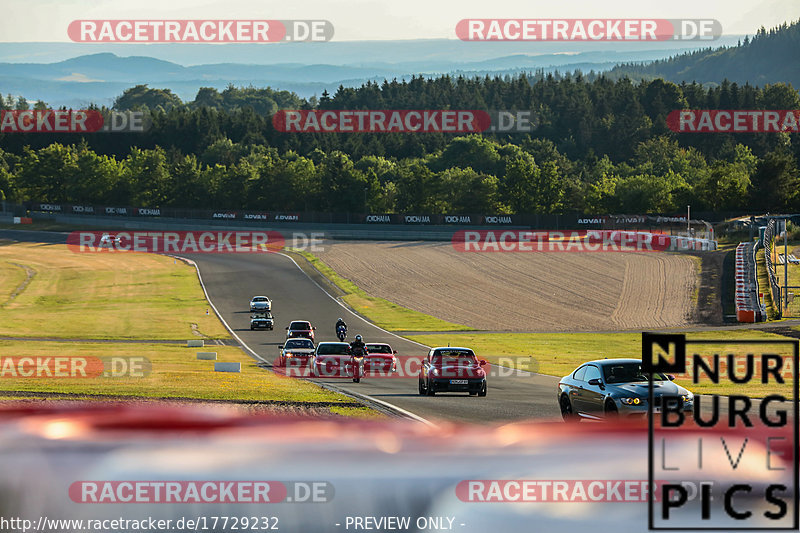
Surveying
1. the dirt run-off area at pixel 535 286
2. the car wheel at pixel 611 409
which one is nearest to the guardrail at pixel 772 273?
the dirt run-off area at pixel 535 286

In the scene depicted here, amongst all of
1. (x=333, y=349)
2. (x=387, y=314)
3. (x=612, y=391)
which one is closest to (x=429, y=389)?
(x=333, y=349)

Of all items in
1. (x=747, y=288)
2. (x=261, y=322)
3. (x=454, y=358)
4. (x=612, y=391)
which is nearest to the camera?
(x=612, y=391)

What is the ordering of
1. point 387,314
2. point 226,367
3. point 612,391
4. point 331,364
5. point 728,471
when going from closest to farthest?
point 728,471
point 612,391
point 331,364
point 226,367
point 387,314

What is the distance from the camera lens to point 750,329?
51.0 m

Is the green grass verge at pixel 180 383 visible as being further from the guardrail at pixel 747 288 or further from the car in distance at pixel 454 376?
the guardrail at pixel 747 288

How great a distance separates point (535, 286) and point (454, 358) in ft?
156

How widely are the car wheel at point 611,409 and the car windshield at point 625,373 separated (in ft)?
2.27

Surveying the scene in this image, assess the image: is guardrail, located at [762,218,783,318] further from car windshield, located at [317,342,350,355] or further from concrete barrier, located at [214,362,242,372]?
concrete barrier, located at [214,362,242,372]

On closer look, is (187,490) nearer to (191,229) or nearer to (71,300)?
(71,300)

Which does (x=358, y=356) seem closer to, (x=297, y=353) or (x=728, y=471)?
(x=297, y=353)

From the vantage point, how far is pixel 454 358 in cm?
2808

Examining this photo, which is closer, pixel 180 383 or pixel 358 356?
pixel 180 383

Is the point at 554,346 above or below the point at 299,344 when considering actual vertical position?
below

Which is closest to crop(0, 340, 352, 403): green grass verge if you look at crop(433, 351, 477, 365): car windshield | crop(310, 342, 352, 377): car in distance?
crop(310, 342, 352, 377): car in distance
